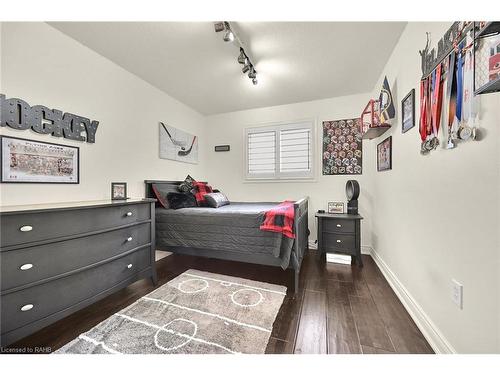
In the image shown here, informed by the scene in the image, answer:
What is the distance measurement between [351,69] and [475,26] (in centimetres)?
167

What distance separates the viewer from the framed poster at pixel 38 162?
5.03 feet

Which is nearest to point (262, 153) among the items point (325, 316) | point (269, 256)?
point (269, 256)

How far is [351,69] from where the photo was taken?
2479 millimetres

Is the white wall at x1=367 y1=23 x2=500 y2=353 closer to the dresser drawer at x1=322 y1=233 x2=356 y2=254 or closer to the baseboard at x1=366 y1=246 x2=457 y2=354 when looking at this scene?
the baseboard at x1=366 y1=246 x2=457 y2=354

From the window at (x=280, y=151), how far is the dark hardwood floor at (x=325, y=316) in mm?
1725

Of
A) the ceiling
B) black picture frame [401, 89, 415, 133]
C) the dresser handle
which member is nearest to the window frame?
the ceiling

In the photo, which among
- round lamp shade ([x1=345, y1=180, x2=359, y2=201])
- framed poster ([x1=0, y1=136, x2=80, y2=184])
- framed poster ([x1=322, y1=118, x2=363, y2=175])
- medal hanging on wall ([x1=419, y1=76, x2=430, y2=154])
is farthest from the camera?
framed poster ([x1=322, y1=118, x2=363, y2=175])

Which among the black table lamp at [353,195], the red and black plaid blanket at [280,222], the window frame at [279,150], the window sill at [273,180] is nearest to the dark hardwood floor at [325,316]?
the red and black plaid blanket at [280,222]

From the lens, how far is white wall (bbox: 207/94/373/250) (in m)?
3.19

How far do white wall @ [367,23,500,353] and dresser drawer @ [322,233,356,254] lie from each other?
540mm

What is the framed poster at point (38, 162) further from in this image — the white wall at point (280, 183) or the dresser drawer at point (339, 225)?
the dresser drawer at point (339, 225)
